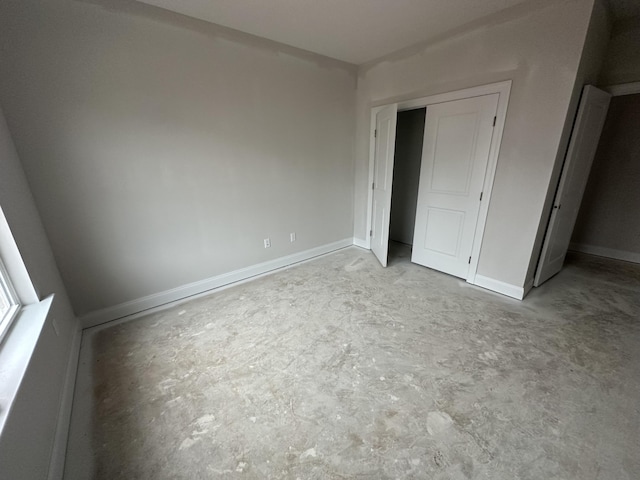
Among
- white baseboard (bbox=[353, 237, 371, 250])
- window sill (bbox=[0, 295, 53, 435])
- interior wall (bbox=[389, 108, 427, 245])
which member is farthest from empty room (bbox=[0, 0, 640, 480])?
interior wall (bbox=[389, 108, 427, 245])

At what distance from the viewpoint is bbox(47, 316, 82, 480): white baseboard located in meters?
1.20

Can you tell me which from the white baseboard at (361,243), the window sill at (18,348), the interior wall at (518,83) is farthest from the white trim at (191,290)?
the interior wall at (518,83)

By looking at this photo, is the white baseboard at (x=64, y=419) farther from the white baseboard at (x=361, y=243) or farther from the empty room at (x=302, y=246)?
the white baseboard at (x=361, y=243)

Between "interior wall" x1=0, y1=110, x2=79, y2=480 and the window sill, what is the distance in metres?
0.03

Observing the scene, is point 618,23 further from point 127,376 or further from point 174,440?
point 127,376

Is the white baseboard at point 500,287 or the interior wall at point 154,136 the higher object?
the interior wall at point 154,136

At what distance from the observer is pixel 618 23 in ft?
7.98

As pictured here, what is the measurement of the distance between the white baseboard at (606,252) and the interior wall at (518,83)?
2.15 meters

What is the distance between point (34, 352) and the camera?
125cm

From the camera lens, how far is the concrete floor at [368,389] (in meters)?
1.28

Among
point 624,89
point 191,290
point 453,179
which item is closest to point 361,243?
point 453,179

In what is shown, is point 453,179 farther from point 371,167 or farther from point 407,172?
point 407,172

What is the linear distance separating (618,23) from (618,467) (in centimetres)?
367

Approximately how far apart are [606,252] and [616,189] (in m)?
0.85
